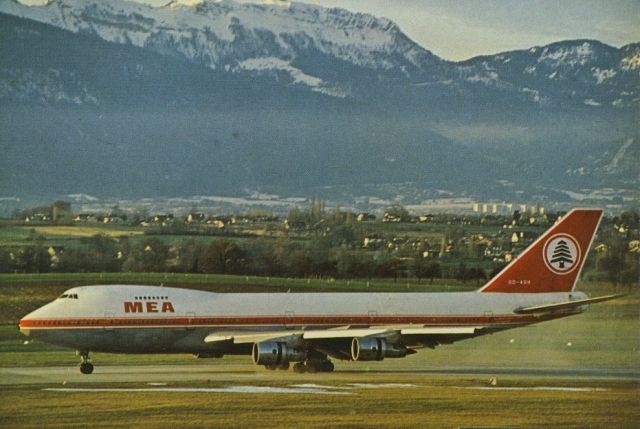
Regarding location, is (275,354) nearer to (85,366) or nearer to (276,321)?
(276,321)

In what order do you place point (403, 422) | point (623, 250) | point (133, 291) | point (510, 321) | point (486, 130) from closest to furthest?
point (403, 422) < point (133, 291) < point (510, 321) < point (623, 250) < point (486, 130)

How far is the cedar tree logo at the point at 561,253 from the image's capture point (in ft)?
135

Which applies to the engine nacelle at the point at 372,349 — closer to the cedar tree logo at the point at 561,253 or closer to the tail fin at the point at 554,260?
the tail fin at the point at 554,260

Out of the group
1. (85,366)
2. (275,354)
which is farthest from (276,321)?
(85,366)

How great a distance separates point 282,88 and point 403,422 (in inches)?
1111

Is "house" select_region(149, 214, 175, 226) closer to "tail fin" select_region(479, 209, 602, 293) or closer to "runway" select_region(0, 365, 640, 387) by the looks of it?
"runway" select_region(0, 365, 640, 387)

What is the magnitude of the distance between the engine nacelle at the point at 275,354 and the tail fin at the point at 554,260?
8.52 m

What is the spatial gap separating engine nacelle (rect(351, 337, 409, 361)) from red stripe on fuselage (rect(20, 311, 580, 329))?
320 cm

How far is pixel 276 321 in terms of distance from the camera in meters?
36.7

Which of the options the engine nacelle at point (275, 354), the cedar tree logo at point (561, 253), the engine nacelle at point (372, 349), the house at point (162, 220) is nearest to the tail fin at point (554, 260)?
the cedar tree logo at point (561, 253)

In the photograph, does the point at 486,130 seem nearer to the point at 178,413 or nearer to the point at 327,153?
the point at 327,153

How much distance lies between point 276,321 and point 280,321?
133 millimetres

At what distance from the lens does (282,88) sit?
53.3 meters

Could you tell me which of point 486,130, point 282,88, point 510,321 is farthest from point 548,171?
point 510,321
